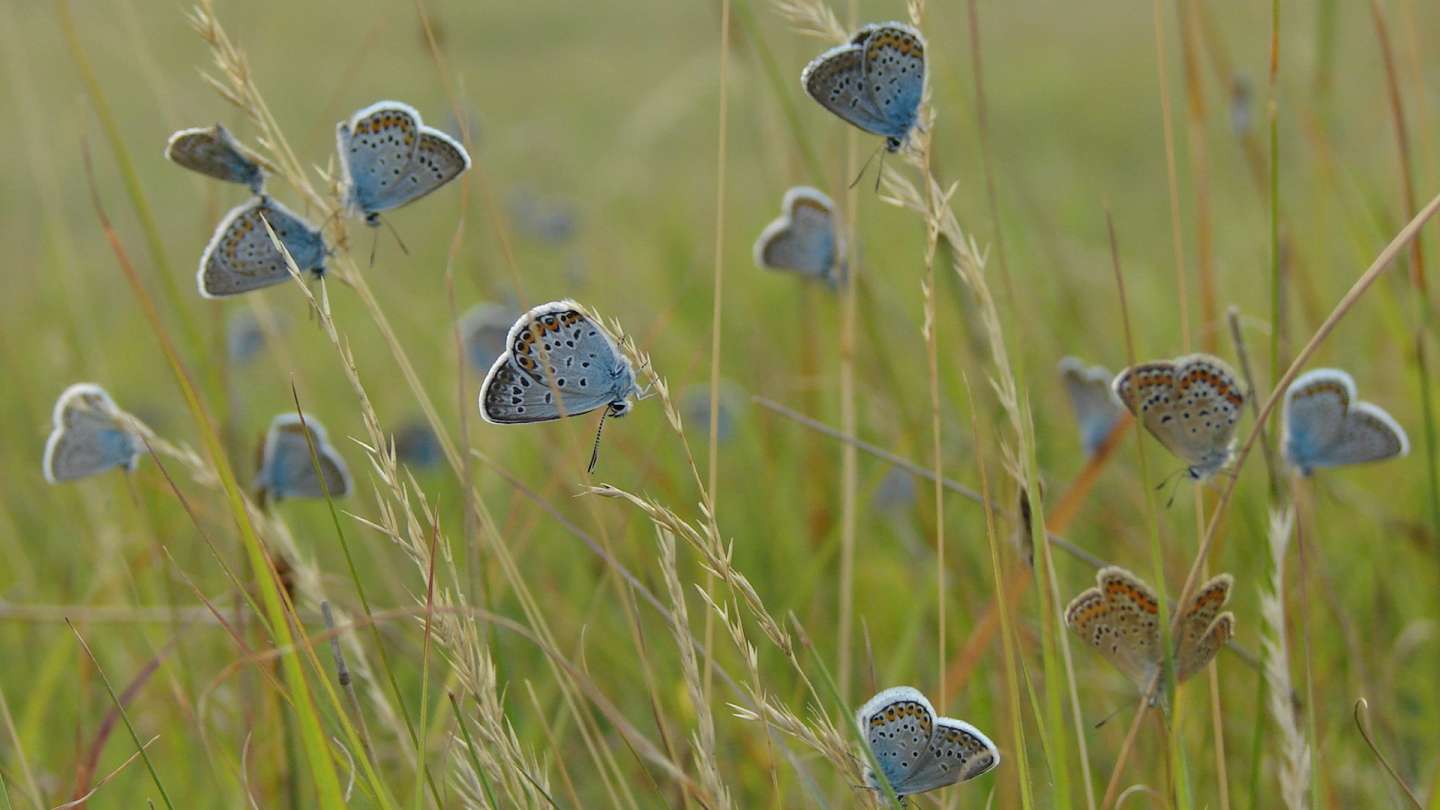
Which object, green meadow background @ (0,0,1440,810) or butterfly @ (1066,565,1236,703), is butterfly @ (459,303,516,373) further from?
butterfly @ (1066,565,1236,703)

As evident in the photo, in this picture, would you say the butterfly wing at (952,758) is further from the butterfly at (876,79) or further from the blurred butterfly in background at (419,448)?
the blurred butterfly in background at (419,448)

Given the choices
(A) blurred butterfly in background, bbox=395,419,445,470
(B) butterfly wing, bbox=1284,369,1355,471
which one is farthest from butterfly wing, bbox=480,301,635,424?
(A) blurred butterfly in background, bbox=395,419,445,470

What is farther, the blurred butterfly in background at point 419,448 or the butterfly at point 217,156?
the blurred butterfly in background at point 419,448

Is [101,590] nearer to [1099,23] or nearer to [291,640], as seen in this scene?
[291,640]

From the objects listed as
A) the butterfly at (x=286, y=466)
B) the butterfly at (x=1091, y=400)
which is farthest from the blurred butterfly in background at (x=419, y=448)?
the butterfly at (x=1091, y=400)

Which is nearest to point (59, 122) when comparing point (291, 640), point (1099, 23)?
point (1099, 23)
